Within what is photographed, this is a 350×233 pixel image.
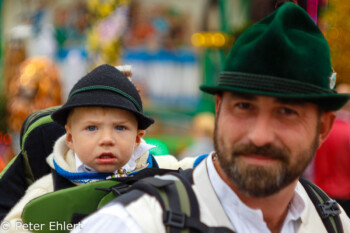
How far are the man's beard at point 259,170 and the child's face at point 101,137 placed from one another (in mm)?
890

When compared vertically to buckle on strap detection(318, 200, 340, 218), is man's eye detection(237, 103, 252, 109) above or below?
above

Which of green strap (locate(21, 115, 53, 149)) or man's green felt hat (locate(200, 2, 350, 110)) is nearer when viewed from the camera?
man's green felt hat (locate(200, 2, 350, 110))

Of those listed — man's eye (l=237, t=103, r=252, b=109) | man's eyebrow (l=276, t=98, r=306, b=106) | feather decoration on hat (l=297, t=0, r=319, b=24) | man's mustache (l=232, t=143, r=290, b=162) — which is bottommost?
man's mustache (l=232, t=143, r=290, b=162)

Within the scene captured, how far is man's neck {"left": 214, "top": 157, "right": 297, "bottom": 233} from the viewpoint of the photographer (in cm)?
210

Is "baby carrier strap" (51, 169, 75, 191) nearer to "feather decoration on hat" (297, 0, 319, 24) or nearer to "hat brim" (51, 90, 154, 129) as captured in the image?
"hat brim" (51, 90, 154, 129)

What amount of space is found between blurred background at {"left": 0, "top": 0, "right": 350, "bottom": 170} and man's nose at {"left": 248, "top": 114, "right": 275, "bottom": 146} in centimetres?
541

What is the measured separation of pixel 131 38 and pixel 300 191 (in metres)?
12.8

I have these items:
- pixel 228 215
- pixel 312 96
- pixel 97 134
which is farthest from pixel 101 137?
pixel 312 96

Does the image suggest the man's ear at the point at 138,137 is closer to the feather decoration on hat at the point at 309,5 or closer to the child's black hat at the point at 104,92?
the child's black hat at the point at 104,92

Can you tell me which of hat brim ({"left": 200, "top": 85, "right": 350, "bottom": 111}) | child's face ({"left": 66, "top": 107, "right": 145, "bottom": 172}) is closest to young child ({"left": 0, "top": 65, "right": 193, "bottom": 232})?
child's face ({"left": 66, "top": 107, "right": 145, "bottom": 172})

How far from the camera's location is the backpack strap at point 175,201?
6.10 feet

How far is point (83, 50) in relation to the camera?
1519cm

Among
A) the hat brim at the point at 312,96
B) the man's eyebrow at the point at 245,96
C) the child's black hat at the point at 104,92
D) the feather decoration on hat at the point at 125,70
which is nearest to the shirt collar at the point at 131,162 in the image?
the child's black hat at the point at 104,92

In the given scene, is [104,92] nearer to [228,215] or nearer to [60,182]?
[60,182]
